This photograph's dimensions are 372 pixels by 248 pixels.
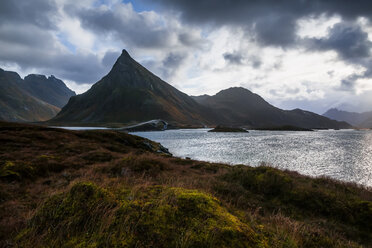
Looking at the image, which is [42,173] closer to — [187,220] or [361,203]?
[187,220]

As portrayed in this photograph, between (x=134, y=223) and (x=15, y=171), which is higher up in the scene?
(x=134, y=223)

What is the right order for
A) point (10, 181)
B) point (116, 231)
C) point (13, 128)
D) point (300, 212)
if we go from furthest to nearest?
point (13, 128), point (10, 181), point (300, 212), point (116, 231)

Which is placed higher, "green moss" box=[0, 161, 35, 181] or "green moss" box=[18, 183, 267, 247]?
"green moss" box=[18, 183, 267, 247]

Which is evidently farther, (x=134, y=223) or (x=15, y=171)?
(x=15, y=171)

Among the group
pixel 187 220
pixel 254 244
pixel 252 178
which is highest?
pixel 187 220

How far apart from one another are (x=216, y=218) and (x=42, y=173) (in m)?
13.1

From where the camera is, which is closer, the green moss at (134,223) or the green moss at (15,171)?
the green moss at (134,223)

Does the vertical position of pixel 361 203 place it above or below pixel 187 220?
Answer: below

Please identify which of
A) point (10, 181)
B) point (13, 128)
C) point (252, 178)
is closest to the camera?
point (10, 181)

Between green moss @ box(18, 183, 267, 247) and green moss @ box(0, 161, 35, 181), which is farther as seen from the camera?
green moss @ box(0, 161, 35, 181)

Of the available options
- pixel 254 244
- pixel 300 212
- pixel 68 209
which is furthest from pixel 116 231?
pixel 300 212

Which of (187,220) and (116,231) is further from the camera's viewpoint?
(187,220)

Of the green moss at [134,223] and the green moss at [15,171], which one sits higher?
the green moss at [134,223]

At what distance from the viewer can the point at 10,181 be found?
31.3 feet
